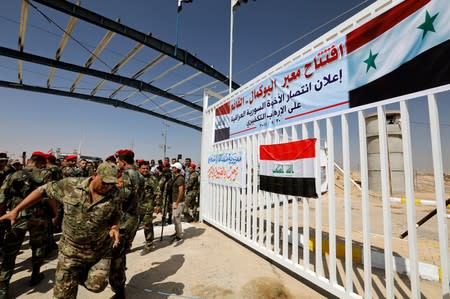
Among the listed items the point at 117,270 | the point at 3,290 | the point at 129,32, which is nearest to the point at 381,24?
the point at 117,270

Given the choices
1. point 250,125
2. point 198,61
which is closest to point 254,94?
point 250,125

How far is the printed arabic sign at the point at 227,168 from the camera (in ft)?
17.3

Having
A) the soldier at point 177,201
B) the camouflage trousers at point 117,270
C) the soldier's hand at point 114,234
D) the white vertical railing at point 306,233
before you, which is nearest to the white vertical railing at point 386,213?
the white vertical railing at point 306,233

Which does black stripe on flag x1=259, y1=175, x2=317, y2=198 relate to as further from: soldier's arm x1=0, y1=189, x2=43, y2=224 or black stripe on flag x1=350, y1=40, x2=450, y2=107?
soldier's arm x1=0, y1=189, x2=43, y2=224

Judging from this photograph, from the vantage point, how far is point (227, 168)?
5.87 m

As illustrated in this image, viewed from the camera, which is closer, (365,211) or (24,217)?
(365,211)

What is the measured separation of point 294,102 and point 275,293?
3145mm

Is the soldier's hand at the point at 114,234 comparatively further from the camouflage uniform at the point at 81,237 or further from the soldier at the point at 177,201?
the soldier at the point at 177,201

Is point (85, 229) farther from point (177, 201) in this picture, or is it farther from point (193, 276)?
point (177, 201)

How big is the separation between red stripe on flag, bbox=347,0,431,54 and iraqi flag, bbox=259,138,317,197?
148cm

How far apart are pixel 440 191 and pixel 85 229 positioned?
3644 millimetres

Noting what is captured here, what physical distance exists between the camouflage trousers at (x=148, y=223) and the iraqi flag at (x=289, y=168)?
106 inches

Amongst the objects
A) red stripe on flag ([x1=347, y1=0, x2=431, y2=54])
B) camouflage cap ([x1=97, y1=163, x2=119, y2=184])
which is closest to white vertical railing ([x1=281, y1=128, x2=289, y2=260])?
red stripe on flag ([x1=347, y1=0, x2=431, y2=54])

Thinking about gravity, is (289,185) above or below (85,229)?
above
